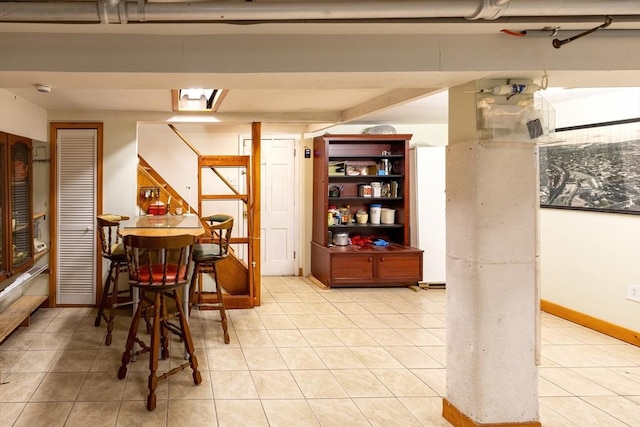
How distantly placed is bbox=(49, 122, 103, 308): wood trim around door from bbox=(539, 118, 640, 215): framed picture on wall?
4.63 meters

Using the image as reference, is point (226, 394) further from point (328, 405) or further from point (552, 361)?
point (552, 361)

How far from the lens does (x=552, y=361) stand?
3502 millimetres

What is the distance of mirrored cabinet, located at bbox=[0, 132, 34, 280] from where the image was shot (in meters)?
3.61

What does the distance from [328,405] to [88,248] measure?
133 inches

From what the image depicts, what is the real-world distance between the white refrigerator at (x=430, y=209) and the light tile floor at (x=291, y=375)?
1344 mm

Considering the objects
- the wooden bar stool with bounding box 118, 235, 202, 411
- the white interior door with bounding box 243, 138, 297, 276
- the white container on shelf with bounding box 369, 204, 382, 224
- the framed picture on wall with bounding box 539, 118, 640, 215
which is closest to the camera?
the wooden bar stool with bounding box 118, 235, 202, 411

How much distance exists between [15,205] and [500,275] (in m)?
4.06

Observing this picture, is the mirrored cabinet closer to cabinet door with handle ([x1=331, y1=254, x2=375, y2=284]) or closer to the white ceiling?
the white ceiling

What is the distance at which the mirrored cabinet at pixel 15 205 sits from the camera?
361cm

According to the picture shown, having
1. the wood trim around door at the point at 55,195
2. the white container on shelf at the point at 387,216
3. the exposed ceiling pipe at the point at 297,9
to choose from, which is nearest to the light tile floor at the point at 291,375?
the wood trim around door at the point at 55,195

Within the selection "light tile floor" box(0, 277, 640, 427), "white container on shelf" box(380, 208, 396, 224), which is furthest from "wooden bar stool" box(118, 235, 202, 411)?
"white container on shelf" box(380, 208, 396, 224)

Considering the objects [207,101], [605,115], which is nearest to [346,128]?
[207,101]

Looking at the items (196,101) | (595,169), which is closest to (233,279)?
(196,101)

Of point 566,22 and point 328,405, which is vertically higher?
point 566,22
